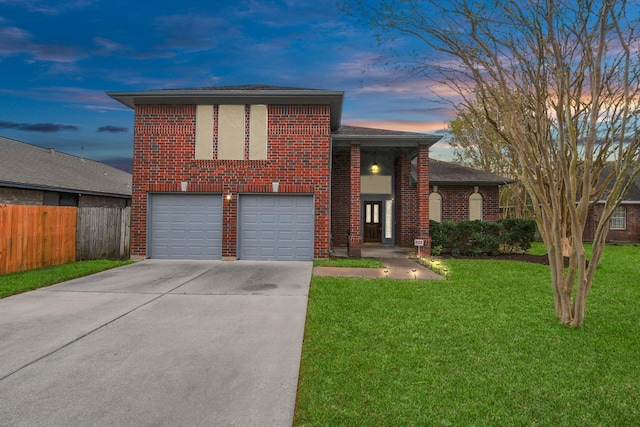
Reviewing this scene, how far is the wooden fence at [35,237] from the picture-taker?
8.67m

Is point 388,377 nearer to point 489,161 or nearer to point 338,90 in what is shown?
point 338,90

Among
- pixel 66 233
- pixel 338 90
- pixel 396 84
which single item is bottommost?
pixel 66 233

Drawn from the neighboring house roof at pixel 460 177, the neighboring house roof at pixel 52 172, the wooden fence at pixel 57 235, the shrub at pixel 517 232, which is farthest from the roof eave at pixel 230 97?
the shrub at pixel 517 232

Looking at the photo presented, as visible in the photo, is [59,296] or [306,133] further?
[306,133]

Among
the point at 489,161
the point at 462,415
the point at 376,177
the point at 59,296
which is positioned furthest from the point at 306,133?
the point at 489,161

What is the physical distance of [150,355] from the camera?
375 centimetres

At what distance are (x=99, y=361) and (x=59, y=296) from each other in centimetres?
389

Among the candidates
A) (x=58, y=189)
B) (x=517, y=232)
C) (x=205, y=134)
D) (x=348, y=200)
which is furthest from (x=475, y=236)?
(x=58, y=189)

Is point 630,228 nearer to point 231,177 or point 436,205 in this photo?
point 436,205

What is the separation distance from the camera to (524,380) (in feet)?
10.5

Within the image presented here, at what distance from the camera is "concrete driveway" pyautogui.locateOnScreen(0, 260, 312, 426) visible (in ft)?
8.78

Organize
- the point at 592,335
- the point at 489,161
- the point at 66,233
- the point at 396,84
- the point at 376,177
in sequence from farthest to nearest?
the point at 489,161 → the point at 376,177 → the point at 66,233 → the point at 396,84 → the point at 592,335

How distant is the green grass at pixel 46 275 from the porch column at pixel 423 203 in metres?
10.3

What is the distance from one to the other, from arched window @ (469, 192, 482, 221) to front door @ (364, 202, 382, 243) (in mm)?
4598
